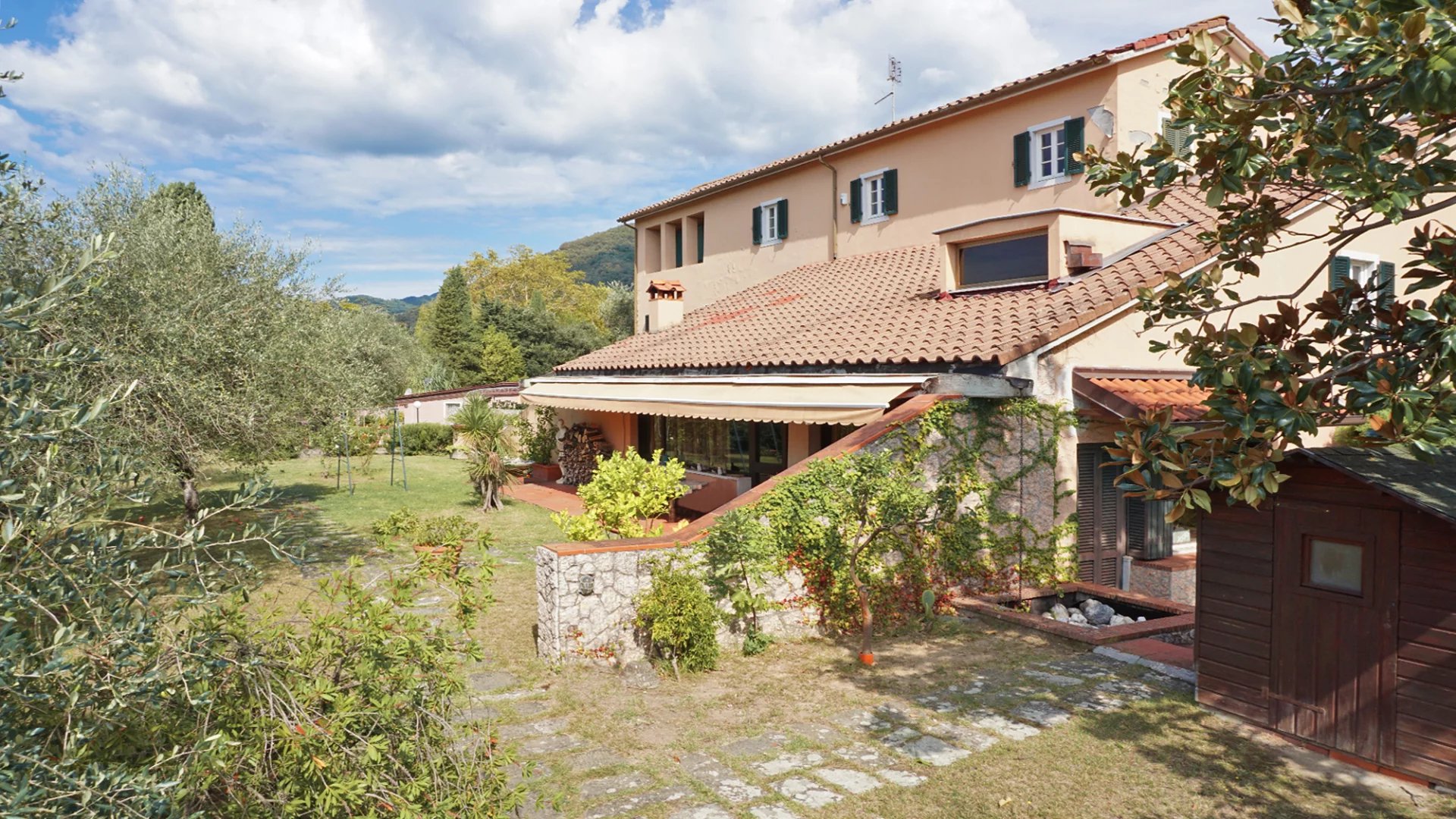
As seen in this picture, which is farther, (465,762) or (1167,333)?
(1167,333)

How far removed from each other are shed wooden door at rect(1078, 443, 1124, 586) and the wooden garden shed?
575 centimetres

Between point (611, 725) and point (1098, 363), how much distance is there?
10.7m

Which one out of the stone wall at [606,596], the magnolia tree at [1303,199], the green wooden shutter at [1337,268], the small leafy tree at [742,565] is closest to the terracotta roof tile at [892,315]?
the magnolia tree at [1303,199]

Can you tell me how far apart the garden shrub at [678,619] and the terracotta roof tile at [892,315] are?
6252 mm

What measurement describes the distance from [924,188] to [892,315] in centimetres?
680

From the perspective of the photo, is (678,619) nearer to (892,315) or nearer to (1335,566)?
(1335,566)

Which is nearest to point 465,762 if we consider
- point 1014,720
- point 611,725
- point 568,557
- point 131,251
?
point 611,725

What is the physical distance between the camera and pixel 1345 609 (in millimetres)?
8398

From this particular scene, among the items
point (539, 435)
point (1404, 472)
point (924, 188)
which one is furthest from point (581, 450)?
point (1404, 472)

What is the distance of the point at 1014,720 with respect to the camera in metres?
9.53

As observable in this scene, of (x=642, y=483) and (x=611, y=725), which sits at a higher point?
(x=642, y=483)

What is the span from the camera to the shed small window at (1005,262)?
699 inches

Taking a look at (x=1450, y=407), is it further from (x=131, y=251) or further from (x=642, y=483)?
(x=131, y=251)

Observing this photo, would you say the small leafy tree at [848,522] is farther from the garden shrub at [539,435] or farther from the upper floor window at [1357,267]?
the garden shrub at [539,435]
